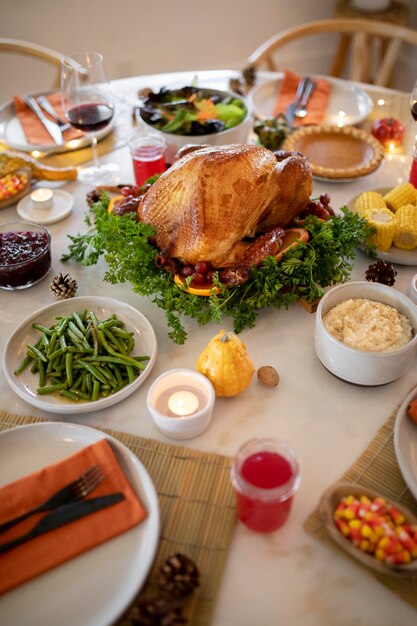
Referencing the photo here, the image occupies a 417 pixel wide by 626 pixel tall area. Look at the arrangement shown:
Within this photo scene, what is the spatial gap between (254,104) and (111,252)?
4.31 ft

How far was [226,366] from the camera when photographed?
136 centimetres

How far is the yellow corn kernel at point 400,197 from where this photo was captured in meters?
1.87

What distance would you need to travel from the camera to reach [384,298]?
1508mm

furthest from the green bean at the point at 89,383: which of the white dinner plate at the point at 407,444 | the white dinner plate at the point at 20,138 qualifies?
the white dinner plate at the point at 20,138

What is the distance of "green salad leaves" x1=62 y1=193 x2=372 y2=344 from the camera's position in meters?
1.58

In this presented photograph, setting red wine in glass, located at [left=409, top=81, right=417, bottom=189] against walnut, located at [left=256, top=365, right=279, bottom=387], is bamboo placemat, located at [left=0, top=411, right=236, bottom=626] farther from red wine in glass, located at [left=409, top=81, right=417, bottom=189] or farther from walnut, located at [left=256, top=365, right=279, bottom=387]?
red wine in glass, located at [left=409, top=81, right=417, bottom=189]

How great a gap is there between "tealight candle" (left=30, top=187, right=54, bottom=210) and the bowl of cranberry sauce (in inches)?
9.6

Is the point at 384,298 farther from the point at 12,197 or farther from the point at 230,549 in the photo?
the point at 12,197

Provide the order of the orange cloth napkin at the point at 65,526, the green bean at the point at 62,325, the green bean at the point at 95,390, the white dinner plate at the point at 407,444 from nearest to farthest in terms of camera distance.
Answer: the orange cloth napkin at the point at 65,526
the white dinner plate at the point at 407,444
the green bean at the point at 95,390
the green bean at the point at 62,325

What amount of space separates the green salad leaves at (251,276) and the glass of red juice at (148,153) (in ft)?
1.29

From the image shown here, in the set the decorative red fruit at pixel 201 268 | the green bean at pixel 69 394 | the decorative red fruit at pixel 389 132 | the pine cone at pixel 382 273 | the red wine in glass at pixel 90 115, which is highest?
the red wine in glass at pixel 90 115

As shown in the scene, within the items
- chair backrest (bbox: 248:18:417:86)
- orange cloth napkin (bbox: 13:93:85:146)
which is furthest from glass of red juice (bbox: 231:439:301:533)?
chair backrest (bbox: 248:18:417:86)

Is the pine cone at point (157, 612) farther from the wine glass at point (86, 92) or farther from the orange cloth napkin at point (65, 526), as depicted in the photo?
the wine glass at point (86, 92)

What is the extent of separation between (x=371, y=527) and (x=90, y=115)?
5.75 ft
